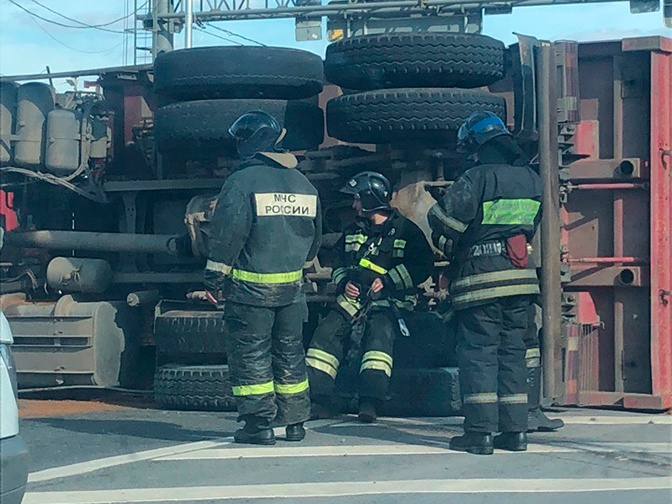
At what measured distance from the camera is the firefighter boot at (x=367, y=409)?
A: 635cm

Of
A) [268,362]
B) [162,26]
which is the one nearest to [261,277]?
[268,362]

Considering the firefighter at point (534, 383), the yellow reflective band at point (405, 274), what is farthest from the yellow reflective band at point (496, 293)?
the yellow reflective band at point (405, 274)

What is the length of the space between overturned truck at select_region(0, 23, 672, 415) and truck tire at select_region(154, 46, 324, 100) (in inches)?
0.4

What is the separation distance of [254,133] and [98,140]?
7.95ft

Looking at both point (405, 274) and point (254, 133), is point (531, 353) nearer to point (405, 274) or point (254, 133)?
point (405, 274)

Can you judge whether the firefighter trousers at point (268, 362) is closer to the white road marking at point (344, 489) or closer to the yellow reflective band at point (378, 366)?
the yellow reflective band at point (378, 366)

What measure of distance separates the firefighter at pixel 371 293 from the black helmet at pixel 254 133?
33.1 inches

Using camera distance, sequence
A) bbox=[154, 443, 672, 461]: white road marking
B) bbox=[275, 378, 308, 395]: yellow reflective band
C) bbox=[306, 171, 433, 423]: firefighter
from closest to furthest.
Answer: bbox=[154, 443, 672, 461]: white road marking
bbox=[275, 378, 308, 395]: yellow reflective band
bbox=[306, 171, 433, 423]: firefighter

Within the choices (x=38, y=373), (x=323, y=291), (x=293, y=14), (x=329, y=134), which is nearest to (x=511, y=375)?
(x=323, y=291)

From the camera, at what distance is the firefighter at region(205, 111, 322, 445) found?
562 centimetres

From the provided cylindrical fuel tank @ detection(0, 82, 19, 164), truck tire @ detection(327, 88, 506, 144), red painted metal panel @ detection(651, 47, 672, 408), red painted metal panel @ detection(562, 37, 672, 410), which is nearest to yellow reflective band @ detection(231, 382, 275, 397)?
truck tire @ detection(327, 88, 506, 144)

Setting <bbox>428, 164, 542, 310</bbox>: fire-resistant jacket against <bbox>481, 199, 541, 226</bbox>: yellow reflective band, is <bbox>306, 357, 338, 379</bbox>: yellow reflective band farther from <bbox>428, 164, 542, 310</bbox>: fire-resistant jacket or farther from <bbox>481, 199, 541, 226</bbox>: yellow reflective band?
<bbox>481, 199, 541, 226</bbox>: yellow reflective band

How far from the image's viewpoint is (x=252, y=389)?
5.59 m

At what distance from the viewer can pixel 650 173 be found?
6688 mm
